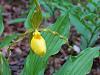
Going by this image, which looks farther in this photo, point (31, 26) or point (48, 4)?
point (48, 4)

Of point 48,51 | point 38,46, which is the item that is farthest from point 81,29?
point 38,46

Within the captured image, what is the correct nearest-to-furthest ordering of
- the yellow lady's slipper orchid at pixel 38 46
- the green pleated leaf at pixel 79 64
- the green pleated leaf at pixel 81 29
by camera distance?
the yellow lady's slipper orchid at pixel 38 46 → the green pleated leaf at pixel 79 64 → the green pleated leaf at pixel 81 29

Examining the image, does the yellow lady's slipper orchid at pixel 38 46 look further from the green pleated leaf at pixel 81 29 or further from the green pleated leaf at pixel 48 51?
the green pleated leaf at pixel 81 29

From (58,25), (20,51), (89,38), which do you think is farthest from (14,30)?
(58,25)

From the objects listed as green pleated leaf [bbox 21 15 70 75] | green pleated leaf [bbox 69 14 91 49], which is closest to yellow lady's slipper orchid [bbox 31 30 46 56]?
green pleated leaf [bbox 21 15 70 75]

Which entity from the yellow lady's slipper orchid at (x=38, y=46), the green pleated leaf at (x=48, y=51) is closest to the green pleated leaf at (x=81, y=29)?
the green pleated leaf at (x=48, y=51)

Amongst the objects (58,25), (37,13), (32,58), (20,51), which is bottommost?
(20,51)

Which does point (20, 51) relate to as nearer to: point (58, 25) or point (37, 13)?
point (58, 25)
